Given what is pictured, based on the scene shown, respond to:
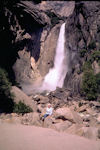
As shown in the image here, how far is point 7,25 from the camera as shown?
22359mm

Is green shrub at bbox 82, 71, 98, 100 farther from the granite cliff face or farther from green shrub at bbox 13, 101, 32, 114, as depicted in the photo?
green shrub at bbox 13, 101, 32, 114

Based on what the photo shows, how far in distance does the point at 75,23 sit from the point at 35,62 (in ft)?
40.3

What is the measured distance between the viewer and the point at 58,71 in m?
38.0

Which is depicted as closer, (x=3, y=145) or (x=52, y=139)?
(x=3, y=145)

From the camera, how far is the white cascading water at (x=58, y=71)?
35.7 m

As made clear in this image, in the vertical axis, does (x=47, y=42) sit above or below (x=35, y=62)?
above

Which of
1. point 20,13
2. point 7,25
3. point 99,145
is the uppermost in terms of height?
point 20,13

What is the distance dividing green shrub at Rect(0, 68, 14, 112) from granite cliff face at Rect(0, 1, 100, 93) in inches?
319

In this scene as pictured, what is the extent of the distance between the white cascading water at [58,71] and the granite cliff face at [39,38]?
3.28 ft

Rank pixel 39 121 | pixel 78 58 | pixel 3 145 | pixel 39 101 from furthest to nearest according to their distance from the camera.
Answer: pixel 78 58
pixel 39 101
pixel 39 121
pixel 3 145

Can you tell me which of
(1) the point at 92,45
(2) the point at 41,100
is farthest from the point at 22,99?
(1) the point at 92,45

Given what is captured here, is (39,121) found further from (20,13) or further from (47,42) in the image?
(47,42)

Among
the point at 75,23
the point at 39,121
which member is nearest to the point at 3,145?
the point at 39,121

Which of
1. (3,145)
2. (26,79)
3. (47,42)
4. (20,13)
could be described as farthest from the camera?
(47,42)
